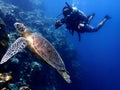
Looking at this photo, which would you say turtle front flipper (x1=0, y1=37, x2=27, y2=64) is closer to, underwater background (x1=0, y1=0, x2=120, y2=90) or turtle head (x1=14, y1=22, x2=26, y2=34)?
turtle head (x1=14, y1=22, x2=26, y2=34)

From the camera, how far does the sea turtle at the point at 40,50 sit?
4.37 meters

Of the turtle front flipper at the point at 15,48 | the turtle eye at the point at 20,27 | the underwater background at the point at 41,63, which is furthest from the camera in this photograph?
the underwater background at the point at 41,63

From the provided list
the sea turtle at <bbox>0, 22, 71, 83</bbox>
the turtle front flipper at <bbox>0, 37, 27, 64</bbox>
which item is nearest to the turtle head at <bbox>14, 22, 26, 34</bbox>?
the sea turtle at <bbox>0, 22, 71, 83</bbox>

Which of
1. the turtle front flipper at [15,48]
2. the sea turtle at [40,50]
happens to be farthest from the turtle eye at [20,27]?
the turtle front flipper at [15,48]

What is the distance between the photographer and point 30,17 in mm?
15922

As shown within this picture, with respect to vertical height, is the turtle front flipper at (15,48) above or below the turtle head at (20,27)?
below

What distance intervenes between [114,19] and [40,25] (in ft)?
234

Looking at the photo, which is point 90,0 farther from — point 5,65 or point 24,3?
point 5,65

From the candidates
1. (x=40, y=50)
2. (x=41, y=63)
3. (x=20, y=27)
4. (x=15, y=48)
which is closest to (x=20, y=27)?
(x=20, y=27)

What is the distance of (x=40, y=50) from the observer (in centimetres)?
454

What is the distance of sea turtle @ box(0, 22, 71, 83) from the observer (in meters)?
4.37

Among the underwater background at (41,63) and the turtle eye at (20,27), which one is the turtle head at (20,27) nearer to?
the turtle eye at (20,27)

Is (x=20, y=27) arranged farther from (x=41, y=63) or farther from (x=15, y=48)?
(x=41, y=63)

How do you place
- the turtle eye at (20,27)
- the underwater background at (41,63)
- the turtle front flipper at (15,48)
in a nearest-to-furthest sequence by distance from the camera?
the turtle front flipper at (15,48) → the turtle eye at (20,27) → the underwater background at (41,63)
